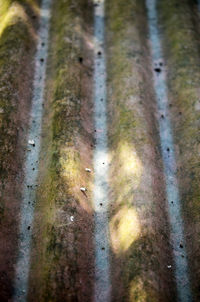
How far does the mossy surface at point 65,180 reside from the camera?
551 inches

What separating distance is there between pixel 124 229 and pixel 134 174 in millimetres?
2924

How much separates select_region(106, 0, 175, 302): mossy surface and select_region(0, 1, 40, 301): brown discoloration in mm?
4888

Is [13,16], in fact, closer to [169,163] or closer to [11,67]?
[11,67]

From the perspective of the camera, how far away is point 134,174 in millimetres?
16562

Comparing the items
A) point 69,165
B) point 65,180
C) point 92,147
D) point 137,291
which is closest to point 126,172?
point 92,147

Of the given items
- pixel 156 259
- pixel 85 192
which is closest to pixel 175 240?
pixel 156 259

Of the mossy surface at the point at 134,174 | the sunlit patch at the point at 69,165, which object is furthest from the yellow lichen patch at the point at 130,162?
the sunlit patch at the point at 69,165

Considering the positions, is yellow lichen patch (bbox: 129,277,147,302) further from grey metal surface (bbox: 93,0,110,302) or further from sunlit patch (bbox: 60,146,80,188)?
sunlit patch (bbox: 60,146,80,188)

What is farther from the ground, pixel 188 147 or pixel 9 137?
pixel 9 137

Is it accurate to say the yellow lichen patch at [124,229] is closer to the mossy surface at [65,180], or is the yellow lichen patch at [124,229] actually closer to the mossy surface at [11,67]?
the mossy surface at [65,180]

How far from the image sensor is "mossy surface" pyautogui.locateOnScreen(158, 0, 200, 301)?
15750mm

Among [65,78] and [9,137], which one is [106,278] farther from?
[65,78]

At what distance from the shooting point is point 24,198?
16.7m

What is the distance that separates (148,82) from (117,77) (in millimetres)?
2069
